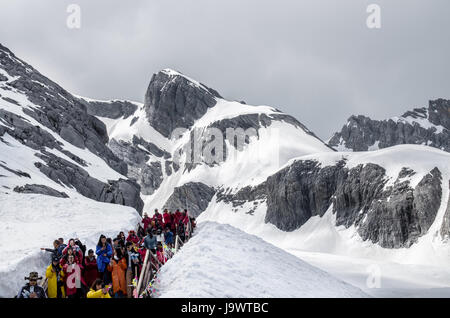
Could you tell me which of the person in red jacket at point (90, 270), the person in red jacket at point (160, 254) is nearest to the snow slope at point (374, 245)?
the person in red jacket at point (160, 254)

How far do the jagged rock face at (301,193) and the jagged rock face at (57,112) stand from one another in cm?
5563

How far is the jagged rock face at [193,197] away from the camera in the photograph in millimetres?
172250

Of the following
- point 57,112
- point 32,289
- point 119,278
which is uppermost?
point 57,112

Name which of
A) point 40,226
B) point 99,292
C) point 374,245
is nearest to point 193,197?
point 374,245

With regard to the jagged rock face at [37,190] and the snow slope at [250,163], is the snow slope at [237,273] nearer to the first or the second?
the jagged rock face at [37,190]

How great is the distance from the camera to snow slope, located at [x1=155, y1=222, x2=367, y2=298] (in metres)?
12.9

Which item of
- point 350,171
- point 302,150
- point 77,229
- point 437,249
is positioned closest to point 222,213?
point 302,150

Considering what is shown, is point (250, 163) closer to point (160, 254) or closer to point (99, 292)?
point (160, 254)

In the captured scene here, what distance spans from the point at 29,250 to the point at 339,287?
13.1 metres

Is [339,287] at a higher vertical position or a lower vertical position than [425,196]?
lower

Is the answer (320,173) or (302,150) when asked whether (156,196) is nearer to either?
(302,150)

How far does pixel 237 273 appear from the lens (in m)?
14.5

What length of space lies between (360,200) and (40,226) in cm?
9672
